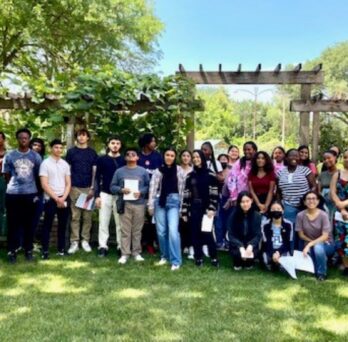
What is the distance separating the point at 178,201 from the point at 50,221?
5.22 feet

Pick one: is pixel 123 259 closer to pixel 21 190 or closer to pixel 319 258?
pixel 21 190

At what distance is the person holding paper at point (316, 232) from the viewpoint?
4781mm

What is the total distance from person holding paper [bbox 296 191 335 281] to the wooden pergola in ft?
6.62

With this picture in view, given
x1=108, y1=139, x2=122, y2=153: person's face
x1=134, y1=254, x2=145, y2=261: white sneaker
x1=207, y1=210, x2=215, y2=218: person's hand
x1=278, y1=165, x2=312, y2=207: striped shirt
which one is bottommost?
x1=134, y1=254, x2=145, y2=261: white sneaker

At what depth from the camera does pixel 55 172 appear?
206 inches

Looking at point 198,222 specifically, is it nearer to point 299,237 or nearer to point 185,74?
point 299,237

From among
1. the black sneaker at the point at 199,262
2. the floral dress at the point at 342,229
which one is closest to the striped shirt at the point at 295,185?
the floral dress at the point at 342,229

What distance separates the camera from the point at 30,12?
13922 millimetres

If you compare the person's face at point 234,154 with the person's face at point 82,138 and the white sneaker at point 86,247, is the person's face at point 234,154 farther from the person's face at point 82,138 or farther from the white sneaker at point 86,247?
the white sneaker at point 86,247

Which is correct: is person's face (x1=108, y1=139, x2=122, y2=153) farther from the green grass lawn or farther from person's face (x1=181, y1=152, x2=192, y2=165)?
the green grass lawn

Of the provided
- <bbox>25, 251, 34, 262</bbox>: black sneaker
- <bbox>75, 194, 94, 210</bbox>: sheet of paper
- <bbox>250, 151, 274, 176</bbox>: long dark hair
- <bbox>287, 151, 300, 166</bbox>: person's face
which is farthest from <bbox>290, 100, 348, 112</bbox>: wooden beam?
<bbox>25, 251, 34, 262</bbox>: black sneaker

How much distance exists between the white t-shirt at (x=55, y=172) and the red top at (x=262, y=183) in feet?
7.42

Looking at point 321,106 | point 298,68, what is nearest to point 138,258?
point 321,106

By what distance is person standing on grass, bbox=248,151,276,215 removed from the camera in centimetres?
536
